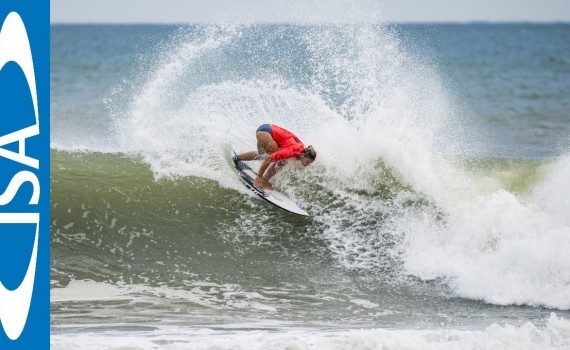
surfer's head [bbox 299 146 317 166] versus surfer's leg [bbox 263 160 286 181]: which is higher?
surfer's head [bbox 299 146 317 166]

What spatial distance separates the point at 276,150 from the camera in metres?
9.48

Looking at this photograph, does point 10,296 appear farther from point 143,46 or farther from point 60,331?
point 143,46

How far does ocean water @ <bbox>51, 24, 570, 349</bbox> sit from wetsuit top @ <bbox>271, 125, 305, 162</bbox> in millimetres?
580

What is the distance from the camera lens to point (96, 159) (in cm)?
1208

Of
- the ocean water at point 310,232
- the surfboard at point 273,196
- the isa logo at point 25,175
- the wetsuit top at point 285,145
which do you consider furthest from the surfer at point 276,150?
the isa logo at point 25,175

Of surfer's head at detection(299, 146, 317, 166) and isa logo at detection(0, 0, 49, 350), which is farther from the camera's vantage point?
surfer's head at detection(299, 146, 317, 166)

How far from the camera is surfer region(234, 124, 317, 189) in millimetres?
9359

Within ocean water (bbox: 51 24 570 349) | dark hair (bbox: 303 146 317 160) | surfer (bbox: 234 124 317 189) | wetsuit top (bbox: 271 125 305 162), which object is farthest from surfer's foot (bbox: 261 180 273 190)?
dark hair (bbox: 303 146 317 160)

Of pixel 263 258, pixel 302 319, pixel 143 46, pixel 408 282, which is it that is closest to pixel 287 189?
pixel 263 258

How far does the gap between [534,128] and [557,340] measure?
48.3 feet

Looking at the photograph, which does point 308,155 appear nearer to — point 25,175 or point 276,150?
Result: point 276,150

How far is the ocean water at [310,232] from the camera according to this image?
23.2 ft

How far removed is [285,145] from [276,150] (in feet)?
0.43

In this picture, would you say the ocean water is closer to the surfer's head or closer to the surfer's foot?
the surfer's foot
